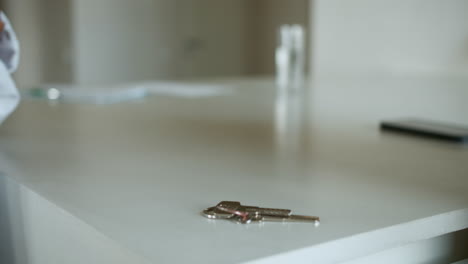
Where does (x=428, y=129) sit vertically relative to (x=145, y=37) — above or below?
above

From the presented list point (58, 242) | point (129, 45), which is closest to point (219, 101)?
point (58, 242)

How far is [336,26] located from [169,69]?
1.98m

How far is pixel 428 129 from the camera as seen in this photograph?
37.0 inches

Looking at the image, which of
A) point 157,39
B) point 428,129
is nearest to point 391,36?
point 428,129

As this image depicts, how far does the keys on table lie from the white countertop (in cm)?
1

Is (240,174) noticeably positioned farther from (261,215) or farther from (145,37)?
(145,37)

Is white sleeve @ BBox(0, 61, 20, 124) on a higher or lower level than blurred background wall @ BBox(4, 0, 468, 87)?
higher

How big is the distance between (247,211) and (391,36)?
184cm

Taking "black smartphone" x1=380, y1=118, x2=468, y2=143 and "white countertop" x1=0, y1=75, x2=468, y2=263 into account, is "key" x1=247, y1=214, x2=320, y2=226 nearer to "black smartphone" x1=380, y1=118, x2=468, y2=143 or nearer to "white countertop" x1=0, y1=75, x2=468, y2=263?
"white countertop" x1=0, y1=75, x2=468, y2=263

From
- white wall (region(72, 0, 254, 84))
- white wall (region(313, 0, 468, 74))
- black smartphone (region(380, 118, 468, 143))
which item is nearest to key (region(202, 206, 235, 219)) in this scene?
black smartphone (region(380, 118, 468, 143))

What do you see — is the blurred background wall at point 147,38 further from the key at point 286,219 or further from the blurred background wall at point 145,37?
the key at point 286,219

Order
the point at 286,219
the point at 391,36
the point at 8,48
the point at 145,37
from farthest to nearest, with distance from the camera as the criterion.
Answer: the point at 145,37 → the point at 391,36 → the point at 8,48 → the point at 286,219

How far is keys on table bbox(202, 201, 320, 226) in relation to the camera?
0.50m

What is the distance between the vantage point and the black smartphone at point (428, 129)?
2.92 feet
